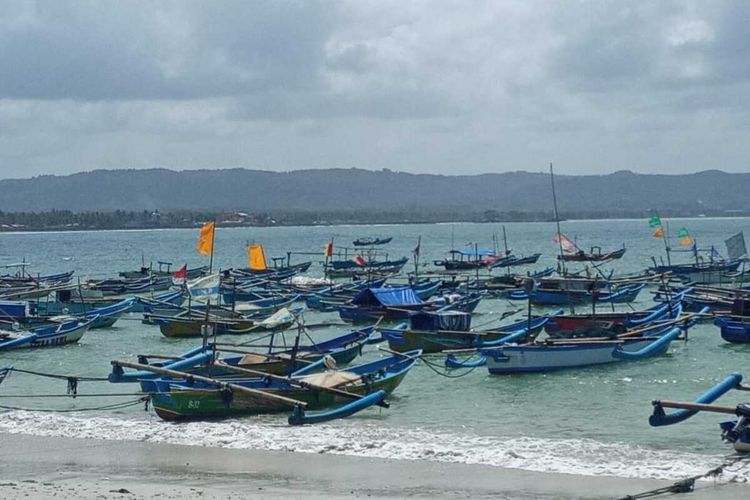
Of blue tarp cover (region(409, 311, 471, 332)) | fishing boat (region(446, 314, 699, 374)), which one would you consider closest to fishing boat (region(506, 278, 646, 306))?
blue tarp cover (region(409, 311, 471, 332))

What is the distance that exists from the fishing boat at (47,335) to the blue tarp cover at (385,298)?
9207 millimetres

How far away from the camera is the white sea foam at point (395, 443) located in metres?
17.9

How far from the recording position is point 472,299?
43.7 meters

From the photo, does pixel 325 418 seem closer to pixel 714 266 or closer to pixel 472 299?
pixel 472 299

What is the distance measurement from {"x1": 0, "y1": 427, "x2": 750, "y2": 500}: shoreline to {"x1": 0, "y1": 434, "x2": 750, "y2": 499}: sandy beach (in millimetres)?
14

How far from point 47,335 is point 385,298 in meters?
11.6

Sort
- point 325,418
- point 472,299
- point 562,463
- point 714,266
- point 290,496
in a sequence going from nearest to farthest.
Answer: point 290,496
point 562,463
point 325,418
point 472,299
point 714,266

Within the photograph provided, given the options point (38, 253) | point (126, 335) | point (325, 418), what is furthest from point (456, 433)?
point (38, 253)

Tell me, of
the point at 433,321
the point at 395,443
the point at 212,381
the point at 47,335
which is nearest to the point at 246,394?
the point at 212,381

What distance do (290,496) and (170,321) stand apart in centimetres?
2263

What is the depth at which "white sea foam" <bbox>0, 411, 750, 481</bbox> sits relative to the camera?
17859 millimetres

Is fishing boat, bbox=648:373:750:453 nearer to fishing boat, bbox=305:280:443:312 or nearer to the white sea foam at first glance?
the white sea foam

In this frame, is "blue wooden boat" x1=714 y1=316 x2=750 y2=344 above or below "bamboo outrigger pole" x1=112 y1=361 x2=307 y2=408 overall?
below

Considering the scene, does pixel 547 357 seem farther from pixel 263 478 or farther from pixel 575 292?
pixel 575 292
